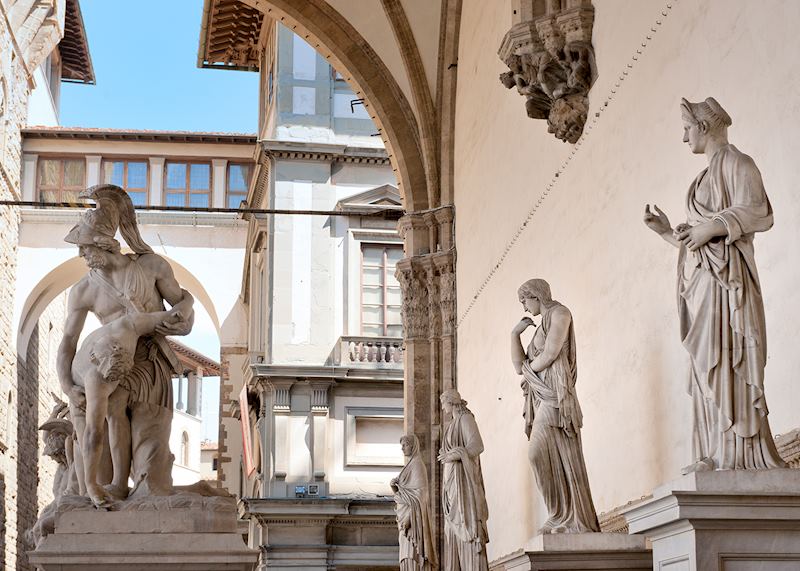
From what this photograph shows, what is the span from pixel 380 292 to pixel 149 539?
59.6 ft

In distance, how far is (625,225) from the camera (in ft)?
33.5

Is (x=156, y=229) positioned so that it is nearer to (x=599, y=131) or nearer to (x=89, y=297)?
(x=599, y=131)

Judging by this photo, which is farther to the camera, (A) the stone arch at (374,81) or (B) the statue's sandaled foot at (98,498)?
(A) the stone arch at (374,81)

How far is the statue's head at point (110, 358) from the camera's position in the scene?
759cm

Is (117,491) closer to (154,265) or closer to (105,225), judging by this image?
(154,265)

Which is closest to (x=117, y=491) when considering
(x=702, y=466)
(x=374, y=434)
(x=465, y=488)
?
(x=702, y=466)

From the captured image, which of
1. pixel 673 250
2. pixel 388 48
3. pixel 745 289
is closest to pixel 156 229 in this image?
pixel 388 48

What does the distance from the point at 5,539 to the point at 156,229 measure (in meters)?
8.06

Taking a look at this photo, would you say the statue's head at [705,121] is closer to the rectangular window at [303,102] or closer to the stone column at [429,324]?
the stone column at [429,324]

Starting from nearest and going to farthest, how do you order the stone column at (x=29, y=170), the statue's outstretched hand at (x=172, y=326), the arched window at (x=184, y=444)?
the statue's outstretched hand at (x=172, y=326) → the stone column at (x=29, y=170) → the arched window at (x=184, y=444)

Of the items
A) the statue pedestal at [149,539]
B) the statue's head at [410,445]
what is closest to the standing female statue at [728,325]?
the statue pedestal at [149,539]

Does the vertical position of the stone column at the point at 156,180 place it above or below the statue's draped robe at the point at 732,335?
above

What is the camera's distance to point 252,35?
30062 millimetres

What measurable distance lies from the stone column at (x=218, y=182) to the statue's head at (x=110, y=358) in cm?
2646
